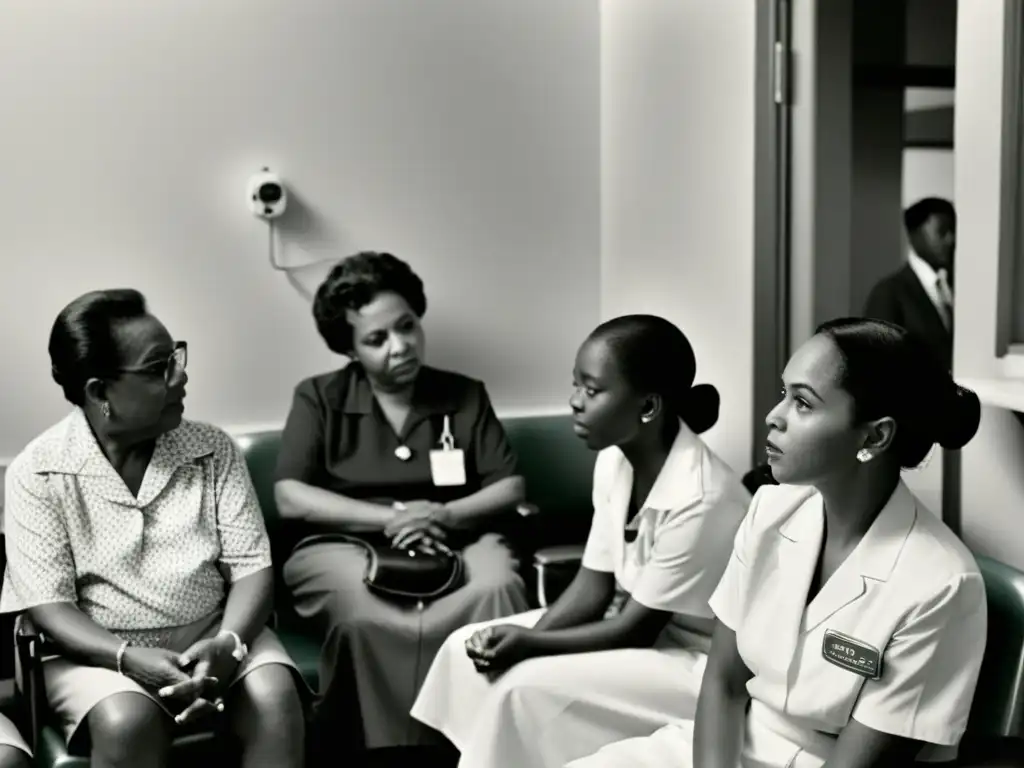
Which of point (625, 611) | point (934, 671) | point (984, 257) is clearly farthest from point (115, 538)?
point (984, 257)

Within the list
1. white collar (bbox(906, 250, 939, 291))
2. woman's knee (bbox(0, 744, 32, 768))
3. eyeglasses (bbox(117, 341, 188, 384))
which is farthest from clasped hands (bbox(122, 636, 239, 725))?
white collar (bbox(906, 250, 939, 291))

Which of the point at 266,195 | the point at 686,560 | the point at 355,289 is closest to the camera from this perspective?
the point at 686,560

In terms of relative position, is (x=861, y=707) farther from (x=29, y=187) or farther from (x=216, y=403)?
(x=29, y=187)

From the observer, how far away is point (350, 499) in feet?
9.87

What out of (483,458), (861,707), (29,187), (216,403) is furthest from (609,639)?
(29,187)

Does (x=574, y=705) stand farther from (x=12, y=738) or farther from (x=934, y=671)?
(x=12, y=738)

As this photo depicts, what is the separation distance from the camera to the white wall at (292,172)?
135 inches

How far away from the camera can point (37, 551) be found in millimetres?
2195

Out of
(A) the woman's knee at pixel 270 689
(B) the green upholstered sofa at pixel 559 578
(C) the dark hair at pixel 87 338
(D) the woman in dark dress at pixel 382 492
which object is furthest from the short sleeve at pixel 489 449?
(C) the dark hair at pixel 87 338

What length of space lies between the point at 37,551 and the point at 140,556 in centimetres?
19

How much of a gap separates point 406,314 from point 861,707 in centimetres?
190

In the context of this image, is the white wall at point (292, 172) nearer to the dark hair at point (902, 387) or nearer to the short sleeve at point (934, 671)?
the dark hair at point (902, 387)

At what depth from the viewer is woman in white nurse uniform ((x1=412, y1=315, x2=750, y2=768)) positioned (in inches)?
78.5

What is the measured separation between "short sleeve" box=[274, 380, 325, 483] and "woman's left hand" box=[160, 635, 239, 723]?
2.83 feet
